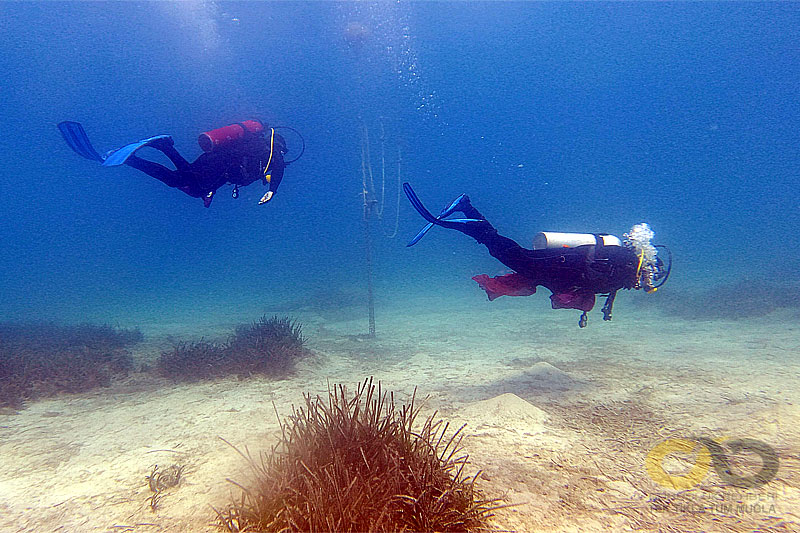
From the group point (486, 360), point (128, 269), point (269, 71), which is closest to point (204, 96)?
point (269, 71)

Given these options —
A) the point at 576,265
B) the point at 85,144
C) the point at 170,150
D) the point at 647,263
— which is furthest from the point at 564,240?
the point at 85,144

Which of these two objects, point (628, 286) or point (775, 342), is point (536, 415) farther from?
point (775, 342)

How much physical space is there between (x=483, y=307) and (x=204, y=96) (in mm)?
42944

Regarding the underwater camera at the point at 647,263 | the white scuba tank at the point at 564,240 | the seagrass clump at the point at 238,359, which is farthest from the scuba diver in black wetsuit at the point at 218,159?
the underwater camera at the point at 647,263

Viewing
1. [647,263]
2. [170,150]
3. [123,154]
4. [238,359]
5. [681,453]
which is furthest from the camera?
[238,359]

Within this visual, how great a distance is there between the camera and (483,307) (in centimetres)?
1797

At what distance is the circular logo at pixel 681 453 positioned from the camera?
10.8 feet

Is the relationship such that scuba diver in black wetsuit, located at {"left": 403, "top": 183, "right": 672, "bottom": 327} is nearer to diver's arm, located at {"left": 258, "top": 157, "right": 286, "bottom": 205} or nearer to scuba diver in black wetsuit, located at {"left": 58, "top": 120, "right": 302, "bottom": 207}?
diver's arm, located at {"left": 258, "top": 157, "right": 286, "bottom": 205}

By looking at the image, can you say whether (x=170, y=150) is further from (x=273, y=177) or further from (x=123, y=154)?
(x=273, y=177)

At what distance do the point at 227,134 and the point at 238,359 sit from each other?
4.61 metres

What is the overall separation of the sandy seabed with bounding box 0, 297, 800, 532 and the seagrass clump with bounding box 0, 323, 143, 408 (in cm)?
46

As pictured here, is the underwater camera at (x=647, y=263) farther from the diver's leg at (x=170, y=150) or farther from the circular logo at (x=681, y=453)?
the diver's leg at (x=170, y=150)

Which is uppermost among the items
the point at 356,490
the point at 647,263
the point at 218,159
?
the point at 218,159

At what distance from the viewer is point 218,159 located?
6871 mm
